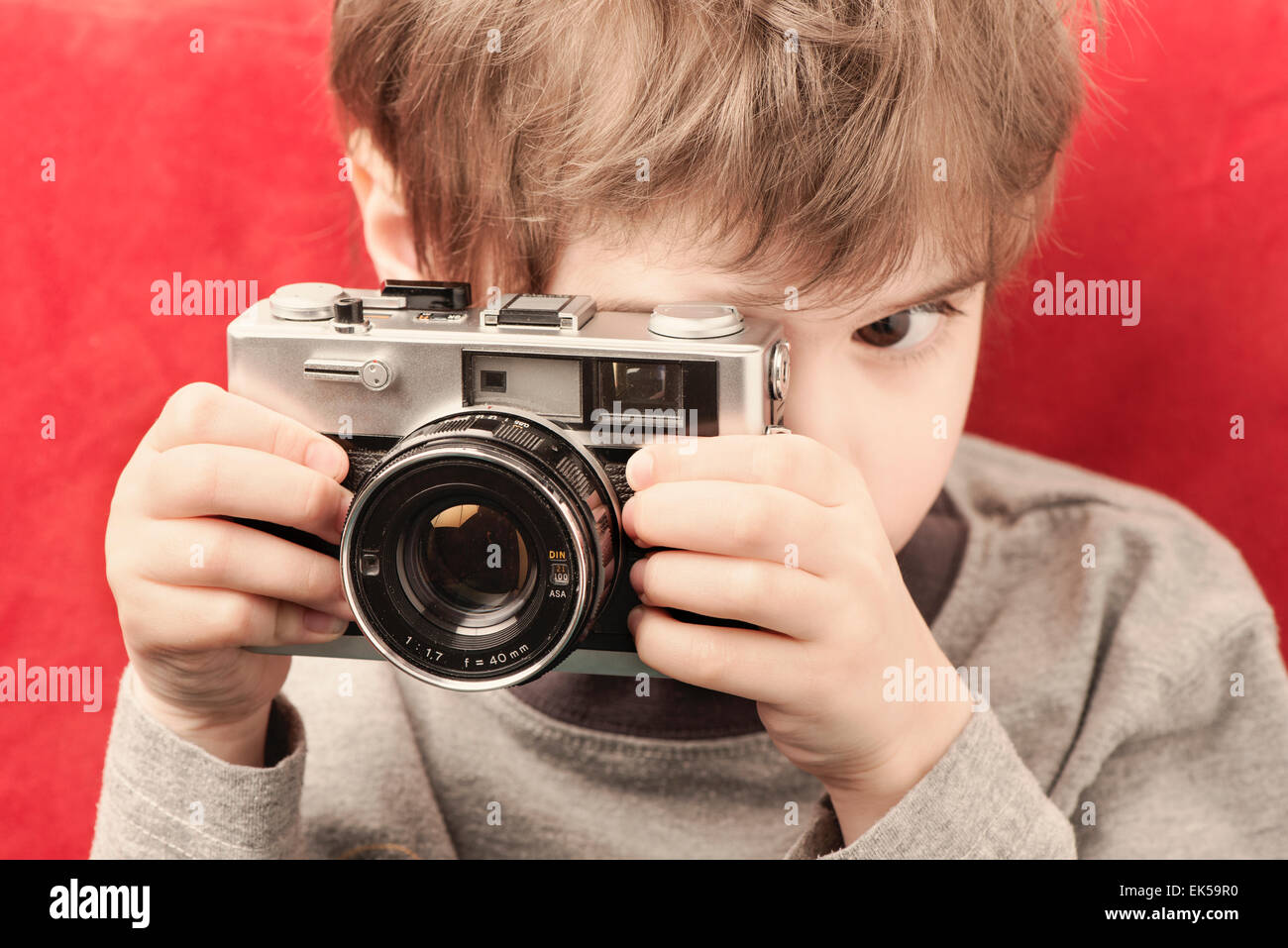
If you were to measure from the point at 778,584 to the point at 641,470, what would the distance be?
0.24 ft

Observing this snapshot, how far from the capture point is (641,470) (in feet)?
1.81

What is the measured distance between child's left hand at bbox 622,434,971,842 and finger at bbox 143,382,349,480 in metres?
0.13

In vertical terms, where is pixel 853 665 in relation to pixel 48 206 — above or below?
below

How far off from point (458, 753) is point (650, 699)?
0.12 meters

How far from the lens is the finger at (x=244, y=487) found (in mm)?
572

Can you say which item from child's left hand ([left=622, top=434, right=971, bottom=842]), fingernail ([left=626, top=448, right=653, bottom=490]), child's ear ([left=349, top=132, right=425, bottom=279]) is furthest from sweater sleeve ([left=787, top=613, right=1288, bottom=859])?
child's ear ([left=349, top=132, right=425, bottom=279])

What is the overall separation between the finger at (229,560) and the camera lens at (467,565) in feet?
0.13

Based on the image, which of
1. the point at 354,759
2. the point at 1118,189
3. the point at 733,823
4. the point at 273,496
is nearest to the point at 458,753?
the point at 354,759

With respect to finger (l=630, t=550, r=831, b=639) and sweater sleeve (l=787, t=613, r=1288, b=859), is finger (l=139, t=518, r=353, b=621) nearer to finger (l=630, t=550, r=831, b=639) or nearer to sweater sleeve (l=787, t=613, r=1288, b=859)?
finger (l=630, t=550, r=831, b=639)

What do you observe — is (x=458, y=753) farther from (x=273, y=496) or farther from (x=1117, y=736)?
(x=1117, y=736)

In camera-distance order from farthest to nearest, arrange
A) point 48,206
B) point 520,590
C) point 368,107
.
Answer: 1. point 48,206
2. point 368,107
3. point 520,590

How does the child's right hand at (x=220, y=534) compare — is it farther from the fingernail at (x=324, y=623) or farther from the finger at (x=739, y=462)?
the finger at (x=739, y=462)

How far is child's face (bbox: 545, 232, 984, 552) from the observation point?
60cm
